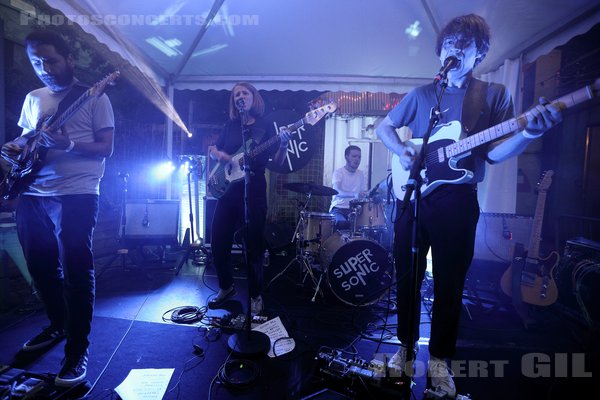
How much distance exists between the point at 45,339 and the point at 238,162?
2279 millimetres

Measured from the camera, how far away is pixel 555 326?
3.12 metres

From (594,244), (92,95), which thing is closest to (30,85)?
(92,95)

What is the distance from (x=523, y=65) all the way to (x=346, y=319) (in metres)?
3.84

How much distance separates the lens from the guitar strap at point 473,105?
1.84 meters

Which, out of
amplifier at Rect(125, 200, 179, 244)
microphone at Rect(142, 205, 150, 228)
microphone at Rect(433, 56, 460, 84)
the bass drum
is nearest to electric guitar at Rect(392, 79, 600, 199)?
microphone at Rect(433, 56, 460, 84)

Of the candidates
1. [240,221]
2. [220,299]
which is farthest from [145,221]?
[240,221]

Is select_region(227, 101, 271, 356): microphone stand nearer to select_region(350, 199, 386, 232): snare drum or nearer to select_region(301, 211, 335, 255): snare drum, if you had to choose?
select_region(301, 211, 335, 255): snare drum

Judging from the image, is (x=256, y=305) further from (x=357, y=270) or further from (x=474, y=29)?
(x=474, y=29)

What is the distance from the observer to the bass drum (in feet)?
11.2

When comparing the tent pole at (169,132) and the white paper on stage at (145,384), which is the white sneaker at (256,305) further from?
the tent pole at (169,132)

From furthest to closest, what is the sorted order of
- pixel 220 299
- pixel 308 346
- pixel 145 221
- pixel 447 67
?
pixel 145 221 < pixel 220 299 < pixel 308 346 < pixel 447 67

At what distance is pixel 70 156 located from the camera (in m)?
2.03

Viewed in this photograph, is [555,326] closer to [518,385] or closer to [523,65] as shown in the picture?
[518,385]

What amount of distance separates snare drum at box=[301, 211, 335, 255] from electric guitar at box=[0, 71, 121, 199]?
2733mm
